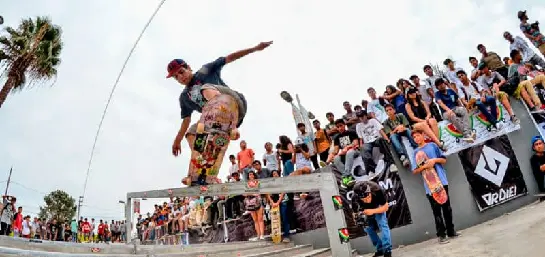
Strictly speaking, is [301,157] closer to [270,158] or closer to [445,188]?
[270,158]

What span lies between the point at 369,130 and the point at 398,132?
819mm

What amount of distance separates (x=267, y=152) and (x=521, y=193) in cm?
557

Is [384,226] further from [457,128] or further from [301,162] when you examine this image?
[301,162]

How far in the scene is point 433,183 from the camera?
18.2 ft

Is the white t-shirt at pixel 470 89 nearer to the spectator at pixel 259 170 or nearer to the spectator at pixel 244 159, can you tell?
the spectator at pixel 259 170

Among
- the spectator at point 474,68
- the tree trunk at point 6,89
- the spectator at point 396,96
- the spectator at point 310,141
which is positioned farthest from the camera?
the tree trunk at point 6,89

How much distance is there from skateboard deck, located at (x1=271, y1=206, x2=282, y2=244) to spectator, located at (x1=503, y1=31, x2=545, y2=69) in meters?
7.51

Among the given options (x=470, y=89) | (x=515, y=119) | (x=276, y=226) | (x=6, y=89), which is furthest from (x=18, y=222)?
(x=515, y=119)

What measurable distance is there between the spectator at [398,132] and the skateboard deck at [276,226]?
301 cm

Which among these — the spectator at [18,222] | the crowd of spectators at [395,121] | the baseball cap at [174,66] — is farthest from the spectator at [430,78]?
the spectator at [18,222]

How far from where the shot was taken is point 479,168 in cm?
660

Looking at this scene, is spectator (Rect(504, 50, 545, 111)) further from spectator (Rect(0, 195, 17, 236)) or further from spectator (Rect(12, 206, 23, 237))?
spectator (Rect(12, 206, 23, 237))

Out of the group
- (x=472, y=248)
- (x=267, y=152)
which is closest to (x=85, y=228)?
(x=267, y=152)

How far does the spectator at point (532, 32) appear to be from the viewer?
9.72m
